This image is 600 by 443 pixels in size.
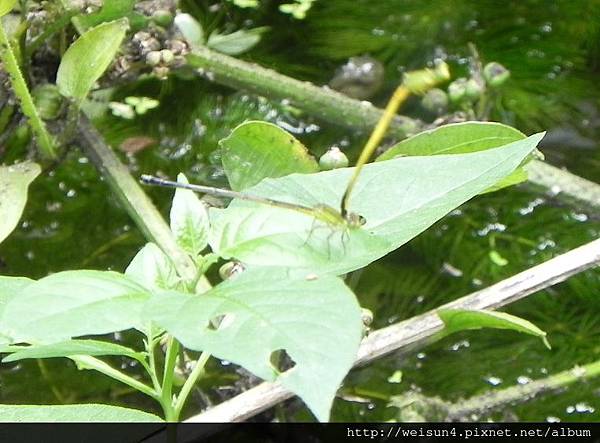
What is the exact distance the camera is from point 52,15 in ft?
2.84

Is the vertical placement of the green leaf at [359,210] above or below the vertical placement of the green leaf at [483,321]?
above

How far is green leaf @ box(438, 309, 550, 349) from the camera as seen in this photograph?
23.7 inches

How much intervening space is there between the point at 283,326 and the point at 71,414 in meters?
0.19

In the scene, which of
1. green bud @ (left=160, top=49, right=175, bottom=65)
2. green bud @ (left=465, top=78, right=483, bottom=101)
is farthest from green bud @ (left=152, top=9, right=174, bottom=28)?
green bud @ (left=465, top=78, right=483, bottom=101)

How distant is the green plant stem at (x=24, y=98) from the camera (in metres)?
0.76

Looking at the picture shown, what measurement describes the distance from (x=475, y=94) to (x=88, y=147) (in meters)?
0.45

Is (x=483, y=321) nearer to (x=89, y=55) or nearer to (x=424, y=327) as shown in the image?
(x=424, y=327)

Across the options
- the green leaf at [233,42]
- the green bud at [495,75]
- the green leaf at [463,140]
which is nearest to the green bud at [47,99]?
the green leaf at [233,42]

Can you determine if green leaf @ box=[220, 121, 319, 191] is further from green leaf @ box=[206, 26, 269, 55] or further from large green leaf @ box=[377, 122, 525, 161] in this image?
green leaf @ box=[206, 26, 269, 55]

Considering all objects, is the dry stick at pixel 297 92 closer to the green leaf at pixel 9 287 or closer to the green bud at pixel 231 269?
the green bud at pixel 231 269

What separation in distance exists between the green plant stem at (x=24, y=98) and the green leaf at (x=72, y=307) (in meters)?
0.36

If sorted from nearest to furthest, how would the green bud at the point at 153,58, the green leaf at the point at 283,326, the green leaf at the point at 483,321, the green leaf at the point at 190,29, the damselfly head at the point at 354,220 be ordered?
the green leaf at the point at 283,326, the damselfly head at the point at 354,220, the green leaf at the point at 483,321, the green bud at the point at 153,58, the green leaf at the point at 190,29

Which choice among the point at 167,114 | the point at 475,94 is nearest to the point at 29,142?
the point at 167,114

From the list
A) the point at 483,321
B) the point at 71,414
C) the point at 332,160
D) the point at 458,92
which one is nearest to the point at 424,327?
the point at 483,321
